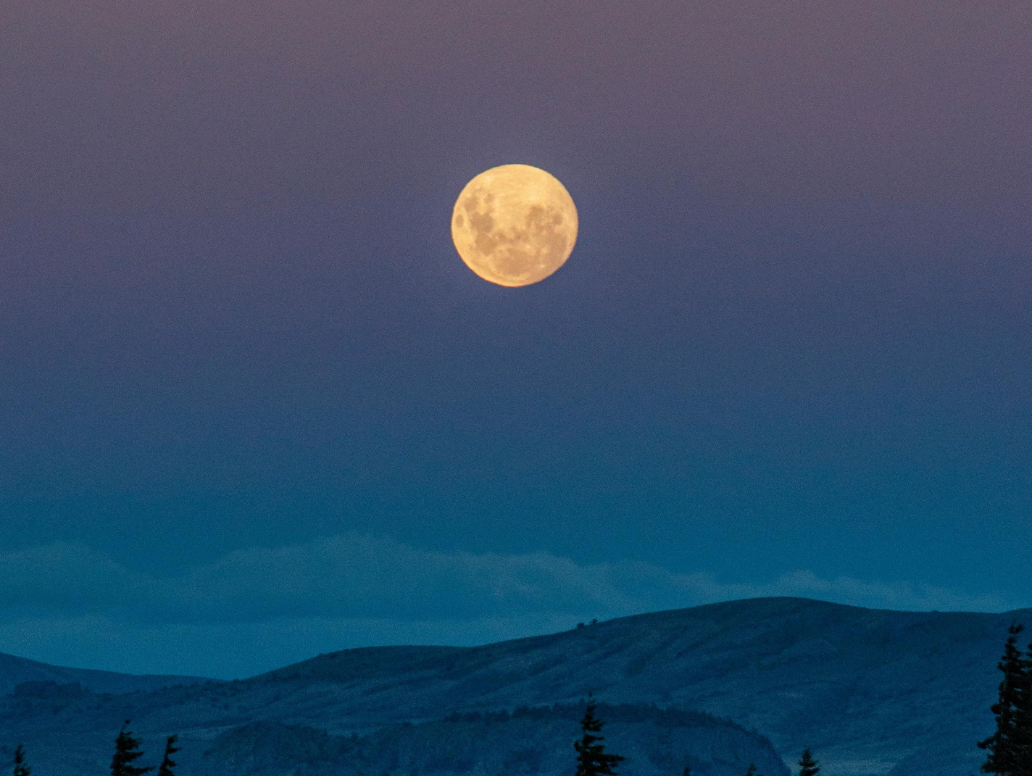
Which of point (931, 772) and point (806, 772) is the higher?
point (931, 772)

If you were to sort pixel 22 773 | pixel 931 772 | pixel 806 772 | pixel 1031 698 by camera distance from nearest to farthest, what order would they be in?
pixel 1031 698, pixel 806 772, pixel 22 773, pixel 931 772

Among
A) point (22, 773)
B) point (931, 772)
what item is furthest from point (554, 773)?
point (22, 773)

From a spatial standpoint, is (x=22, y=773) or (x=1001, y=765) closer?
(x=1001, y=765)

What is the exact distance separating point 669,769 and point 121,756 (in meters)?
176

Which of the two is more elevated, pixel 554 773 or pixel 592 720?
pixel 554 773

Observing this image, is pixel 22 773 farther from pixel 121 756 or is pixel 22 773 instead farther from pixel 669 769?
pixel 669 769

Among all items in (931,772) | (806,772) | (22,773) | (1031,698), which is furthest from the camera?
(931,772)

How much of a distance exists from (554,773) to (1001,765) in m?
174

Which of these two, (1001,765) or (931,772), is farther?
(931,772)

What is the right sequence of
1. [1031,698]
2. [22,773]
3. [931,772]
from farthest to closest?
[931,772]
[22,773]
[1031,698]

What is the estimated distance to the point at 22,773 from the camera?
125 ft

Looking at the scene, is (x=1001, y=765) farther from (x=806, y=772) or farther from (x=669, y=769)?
(x=669, y=769)

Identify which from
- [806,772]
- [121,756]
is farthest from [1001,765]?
[121,756]

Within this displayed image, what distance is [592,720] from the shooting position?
98.0 ft
